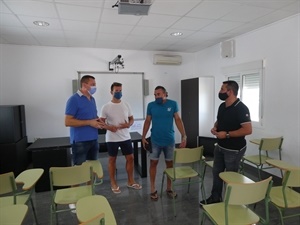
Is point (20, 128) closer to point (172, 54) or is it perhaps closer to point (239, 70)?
point (172, 54)

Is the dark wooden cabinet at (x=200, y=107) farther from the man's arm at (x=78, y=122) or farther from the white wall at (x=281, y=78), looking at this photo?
the man's arm at (x=78, y=122)

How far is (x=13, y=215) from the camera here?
153 centimetres

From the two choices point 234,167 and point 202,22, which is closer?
point 234,167

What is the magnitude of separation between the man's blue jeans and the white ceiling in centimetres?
181

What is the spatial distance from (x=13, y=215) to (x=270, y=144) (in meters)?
3.19

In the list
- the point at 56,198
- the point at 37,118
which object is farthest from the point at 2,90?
the point at 56,198

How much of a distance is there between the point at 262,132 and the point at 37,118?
462 cm

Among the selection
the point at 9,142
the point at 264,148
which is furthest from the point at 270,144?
the point at 9,142

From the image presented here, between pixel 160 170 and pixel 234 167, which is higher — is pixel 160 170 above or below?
below

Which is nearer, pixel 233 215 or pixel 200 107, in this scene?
pixel 233 215

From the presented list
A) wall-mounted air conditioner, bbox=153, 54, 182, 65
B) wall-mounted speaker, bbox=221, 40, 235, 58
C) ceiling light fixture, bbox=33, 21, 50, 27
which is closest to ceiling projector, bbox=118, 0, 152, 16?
ceiling light fixture, bbox=33, 21, 50, 27

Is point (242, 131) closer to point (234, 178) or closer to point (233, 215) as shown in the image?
point (234, 178)

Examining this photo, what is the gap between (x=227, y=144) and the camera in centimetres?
234

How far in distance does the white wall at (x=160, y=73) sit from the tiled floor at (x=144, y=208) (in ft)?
4.92
